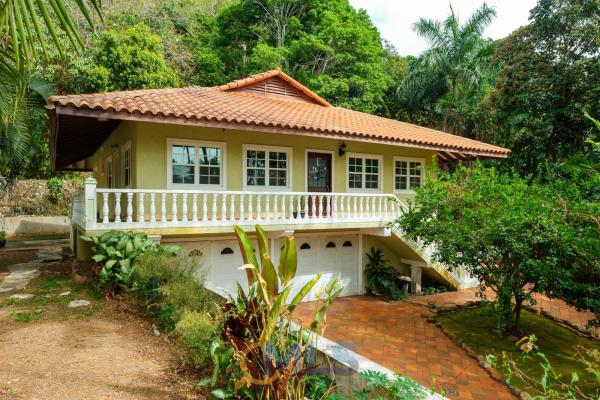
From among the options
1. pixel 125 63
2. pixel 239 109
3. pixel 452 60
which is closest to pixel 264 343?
pixel 239 109

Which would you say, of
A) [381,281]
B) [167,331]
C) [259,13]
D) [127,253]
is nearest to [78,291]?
[127,253]

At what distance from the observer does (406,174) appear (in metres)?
13.3

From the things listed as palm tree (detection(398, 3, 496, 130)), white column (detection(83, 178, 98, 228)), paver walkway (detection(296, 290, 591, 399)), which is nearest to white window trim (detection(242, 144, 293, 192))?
paver walkway (detection(296, 290, 591, 399))

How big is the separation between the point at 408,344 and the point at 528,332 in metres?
2.81

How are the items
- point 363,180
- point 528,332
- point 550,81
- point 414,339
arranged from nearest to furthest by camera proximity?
point 414,339
point 528,332
point 363,180
point 550,81

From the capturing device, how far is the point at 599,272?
5844 millimetres

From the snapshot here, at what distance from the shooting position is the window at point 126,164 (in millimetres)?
9828

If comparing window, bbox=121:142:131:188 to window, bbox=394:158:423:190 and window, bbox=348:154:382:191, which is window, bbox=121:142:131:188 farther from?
window, bbox=394:158:423:190

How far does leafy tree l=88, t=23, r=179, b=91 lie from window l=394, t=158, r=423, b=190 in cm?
1431

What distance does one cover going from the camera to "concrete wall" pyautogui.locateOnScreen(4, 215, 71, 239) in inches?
773

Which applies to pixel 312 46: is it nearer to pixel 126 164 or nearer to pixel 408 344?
pixel 126 164

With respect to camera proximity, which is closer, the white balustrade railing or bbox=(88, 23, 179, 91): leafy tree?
the white balustrade railing

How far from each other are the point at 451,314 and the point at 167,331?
7.36 metres

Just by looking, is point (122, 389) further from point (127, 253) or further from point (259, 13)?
point (259, 13)
